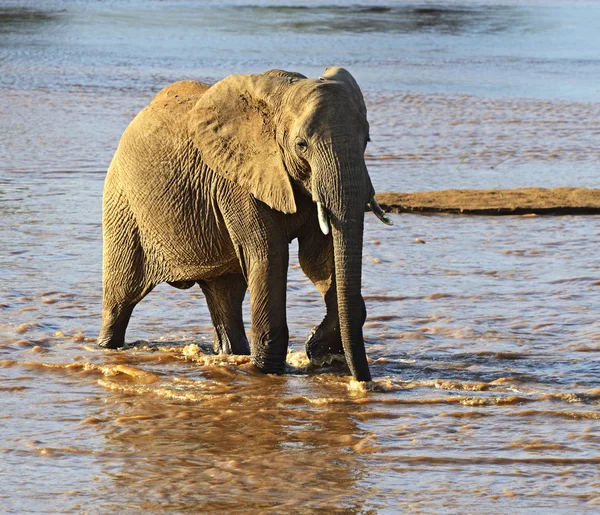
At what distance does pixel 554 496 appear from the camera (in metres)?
5.70

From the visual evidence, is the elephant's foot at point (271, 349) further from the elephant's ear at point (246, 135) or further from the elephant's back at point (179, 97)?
the elephant's back at point (179, 97)

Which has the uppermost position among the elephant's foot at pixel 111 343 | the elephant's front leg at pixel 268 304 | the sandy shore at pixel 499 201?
the elephant's front leg at pixel 268 304

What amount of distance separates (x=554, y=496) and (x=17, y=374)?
11.6 ft

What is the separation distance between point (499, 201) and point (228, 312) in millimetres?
5317

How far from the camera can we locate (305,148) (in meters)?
6.80

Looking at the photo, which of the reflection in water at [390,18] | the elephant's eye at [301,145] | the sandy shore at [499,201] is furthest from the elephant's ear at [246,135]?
the reflection in water at [390,18]

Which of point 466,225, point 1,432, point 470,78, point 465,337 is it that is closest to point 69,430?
point 1,432

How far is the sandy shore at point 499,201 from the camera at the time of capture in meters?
12.6

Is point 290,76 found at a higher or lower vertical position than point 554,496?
higher

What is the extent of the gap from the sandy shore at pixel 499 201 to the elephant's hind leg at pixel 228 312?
4630 mm

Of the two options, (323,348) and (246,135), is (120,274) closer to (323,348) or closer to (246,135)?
(323,348)

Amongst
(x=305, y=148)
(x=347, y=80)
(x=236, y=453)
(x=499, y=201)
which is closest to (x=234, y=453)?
(x=236, y=453)

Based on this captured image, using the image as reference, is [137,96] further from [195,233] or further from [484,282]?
[195,233]

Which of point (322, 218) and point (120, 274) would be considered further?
point (120, 274)
